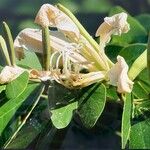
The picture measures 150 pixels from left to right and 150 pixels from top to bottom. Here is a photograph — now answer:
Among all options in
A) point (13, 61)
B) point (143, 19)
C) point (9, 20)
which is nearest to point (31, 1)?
point (9, 20)

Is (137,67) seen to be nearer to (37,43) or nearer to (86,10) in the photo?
(37,43)

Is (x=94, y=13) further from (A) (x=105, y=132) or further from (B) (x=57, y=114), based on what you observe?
(B) (x=57, y=114)

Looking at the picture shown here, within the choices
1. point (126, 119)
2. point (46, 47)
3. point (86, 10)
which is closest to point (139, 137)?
point (126, 119)

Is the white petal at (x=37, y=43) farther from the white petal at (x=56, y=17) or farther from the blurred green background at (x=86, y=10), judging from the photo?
the blurred green background at (x=86, y=10)

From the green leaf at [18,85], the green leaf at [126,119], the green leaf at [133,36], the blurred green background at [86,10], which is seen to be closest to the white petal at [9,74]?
the green leaf at [18,85]

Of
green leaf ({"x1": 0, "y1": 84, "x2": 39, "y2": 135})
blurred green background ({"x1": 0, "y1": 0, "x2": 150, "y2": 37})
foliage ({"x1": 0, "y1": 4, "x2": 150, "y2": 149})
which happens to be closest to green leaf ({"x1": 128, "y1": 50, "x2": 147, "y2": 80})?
foliage ({"x1": 0, "y1": 4, "x2": 150, "y2": 149})

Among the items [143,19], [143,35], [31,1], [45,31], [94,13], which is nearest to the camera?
[45,31]
